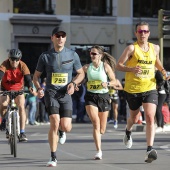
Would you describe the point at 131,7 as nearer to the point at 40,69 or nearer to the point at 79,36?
the point at 79,36

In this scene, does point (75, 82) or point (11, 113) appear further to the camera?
point (11, 113)

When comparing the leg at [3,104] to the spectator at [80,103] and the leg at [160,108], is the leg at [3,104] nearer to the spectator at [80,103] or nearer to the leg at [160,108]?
the leg at [160,108]

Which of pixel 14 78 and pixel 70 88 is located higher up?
pixel 70 88

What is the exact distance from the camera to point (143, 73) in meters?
12.5

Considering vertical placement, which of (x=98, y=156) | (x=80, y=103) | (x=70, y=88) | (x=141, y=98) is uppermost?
(x=70, y=88)

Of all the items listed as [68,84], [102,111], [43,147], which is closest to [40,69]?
[68,84]

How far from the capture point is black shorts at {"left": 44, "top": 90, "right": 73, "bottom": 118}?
12062 mm

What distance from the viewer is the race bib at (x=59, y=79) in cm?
1212

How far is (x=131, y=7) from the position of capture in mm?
38938

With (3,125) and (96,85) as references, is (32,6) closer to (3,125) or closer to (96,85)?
(3,125)

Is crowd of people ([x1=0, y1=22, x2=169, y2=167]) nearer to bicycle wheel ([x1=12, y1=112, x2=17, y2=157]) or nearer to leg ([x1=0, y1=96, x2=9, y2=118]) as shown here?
bicycle wheel ([x1=12, y1=112, x2=17, y2=157])

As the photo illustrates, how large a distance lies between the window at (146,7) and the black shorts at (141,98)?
26.7 m

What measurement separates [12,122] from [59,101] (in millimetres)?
2063

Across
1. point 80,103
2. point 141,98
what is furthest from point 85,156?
point 80,103
